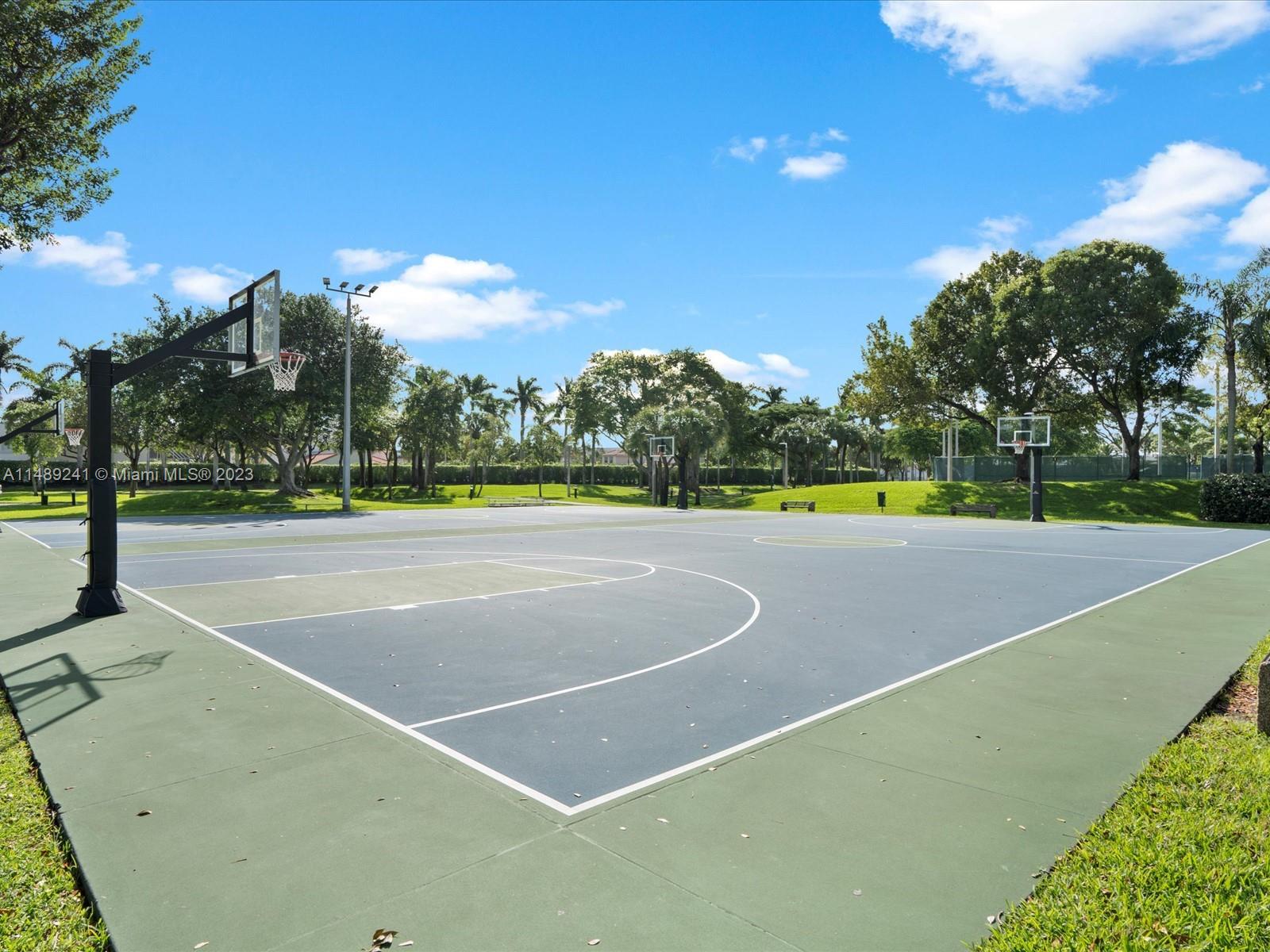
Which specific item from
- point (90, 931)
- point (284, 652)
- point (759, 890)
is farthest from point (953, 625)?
point (90, 931)

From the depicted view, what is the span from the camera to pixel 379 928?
3.23 metres

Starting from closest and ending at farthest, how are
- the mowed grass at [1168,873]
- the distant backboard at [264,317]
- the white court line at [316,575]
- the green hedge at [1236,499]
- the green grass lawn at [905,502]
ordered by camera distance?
the mowed grass at [1168,873]
the distant backboard at [264,317]
the white court line at [316,575]
the green hedge at [1236,499]
the green grass lawn at [905,502]

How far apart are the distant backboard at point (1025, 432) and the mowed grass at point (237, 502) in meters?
25.6

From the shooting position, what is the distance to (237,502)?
38.9m

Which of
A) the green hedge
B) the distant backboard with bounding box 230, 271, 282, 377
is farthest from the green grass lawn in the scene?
the distant backboard with bounding box 230, 271, 282, 377

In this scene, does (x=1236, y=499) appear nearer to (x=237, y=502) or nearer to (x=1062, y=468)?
(x=1062, y=468)

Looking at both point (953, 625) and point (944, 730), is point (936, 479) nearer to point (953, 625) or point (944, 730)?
point (953, 625)

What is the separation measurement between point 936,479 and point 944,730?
1817 inches

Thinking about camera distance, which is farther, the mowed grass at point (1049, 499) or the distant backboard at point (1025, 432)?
the mowed grass at point (1049, 499)

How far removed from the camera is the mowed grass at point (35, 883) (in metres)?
3.27

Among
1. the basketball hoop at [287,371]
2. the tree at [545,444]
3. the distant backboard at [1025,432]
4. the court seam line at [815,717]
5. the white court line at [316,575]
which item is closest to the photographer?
the court seam line at [815,717]

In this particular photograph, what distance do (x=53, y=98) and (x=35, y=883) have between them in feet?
52.3

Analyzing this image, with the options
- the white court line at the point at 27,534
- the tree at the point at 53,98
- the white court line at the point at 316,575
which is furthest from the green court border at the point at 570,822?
the white court line at the point at 27,534

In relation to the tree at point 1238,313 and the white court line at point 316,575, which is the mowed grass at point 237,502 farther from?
the tree at point 1238,313
